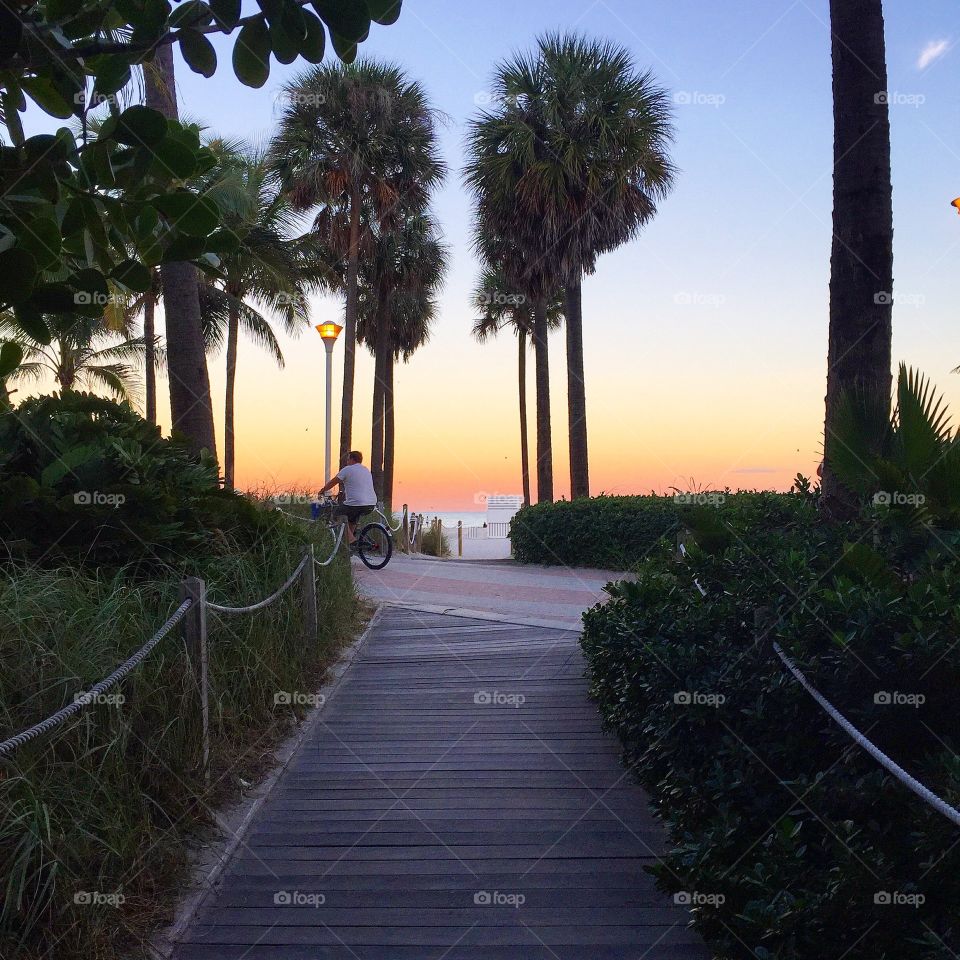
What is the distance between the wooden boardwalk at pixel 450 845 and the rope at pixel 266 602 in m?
0.94

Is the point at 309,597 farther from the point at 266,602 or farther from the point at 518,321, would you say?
the point at 518,321

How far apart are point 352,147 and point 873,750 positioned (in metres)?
24.5

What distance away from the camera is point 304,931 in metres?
3.91

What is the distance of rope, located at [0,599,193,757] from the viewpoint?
3.12 metres

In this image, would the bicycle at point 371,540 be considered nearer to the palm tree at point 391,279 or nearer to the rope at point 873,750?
the rope at point 873,750

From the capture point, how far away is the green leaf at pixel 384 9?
3.11 m


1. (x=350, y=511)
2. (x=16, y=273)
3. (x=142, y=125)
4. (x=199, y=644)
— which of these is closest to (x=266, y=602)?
(x=199, y=644)

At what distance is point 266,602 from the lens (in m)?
6.00

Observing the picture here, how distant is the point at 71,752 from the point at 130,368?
109ft

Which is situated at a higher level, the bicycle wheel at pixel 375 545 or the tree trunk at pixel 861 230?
the tree trunk at pixel 861 230

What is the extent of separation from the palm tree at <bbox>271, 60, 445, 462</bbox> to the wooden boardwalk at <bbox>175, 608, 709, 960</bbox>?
19014 millimetres

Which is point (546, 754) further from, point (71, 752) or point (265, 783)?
point (71, 752)

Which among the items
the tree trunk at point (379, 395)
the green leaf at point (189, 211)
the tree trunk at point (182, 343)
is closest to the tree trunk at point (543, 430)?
the tree trunk at point (379, 395)

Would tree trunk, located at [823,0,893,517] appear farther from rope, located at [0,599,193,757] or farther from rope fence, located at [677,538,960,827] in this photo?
rope, located at [0,599,193,757]
